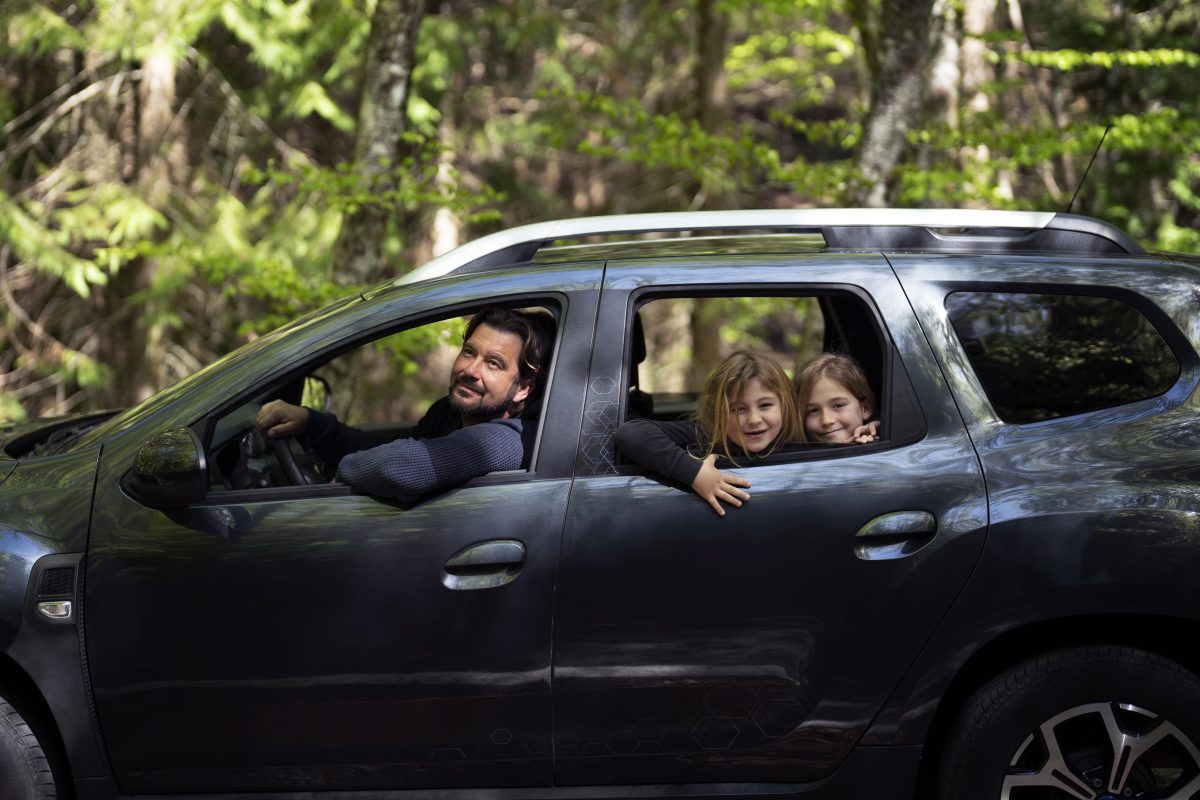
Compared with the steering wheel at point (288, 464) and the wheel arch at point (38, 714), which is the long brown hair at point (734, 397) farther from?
the wheel arch at point (38, 714)

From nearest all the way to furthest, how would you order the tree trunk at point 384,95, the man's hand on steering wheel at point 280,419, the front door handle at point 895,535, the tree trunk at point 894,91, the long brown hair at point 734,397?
the front door handle at point 895,535
the long brown hair at point 734,397
the man's hand on steering wheel at point 280,419
the tree trunk at point 894,91
the tree trunk at point 384,95

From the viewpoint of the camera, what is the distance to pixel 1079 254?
3.25 m

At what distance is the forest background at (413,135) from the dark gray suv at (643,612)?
407 cm

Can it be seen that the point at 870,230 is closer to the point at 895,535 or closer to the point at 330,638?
the point at 895,535

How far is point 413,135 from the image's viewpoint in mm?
7000

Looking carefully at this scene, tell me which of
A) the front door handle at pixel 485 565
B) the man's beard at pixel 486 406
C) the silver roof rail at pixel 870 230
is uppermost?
the silver roof rail at pixel 870 230

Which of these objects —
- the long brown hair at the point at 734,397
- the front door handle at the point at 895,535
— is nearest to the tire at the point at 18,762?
the long brown hair at the point at 734,397

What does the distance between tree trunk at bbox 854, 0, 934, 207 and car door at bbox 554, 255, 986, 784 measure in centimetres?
427

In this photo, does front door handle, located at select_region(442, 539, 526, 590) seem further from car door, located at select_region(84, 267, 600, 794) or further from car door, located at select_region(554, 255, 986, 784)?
car door, located at select_region(554, 255, 986, 784)

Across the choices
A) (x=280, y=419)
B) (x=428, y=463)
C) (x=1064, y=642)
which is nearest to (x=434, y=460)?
(x=428, y=463)

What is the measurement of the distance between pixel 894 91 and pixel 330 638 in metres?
5.18

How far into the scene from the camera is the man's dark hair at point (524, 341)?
3.47 meters

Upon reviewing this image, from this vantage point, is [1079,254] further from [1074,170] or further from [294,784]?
[1074,170]

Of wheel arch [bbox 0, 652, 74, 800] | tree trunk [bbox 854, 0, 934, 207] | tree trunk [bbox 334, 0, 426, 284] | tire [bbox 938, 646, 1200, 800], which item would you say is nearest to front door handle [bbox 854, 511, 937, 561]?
tire [bbox 938, 646, 1200, 800]
